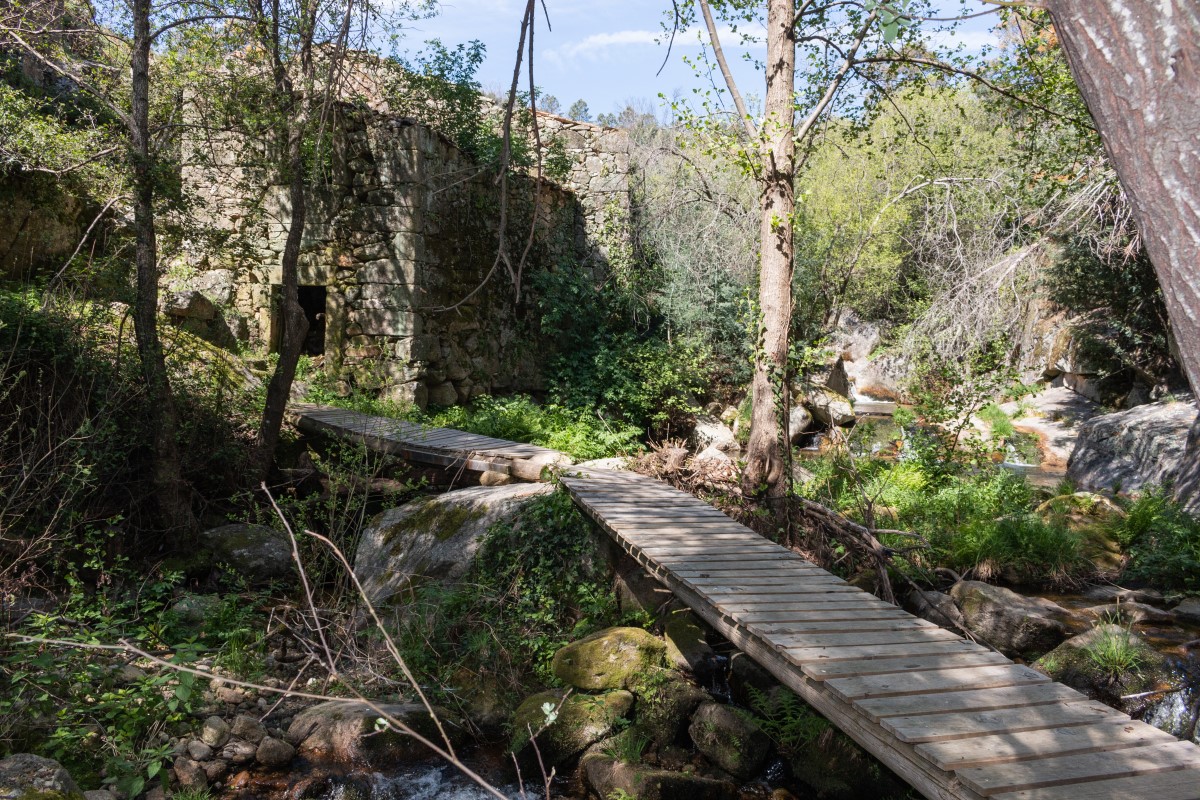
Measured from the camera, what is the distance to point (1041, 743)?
2.58 meters

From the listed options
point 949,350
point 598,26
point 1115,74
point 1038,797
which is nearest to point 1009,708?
point 1038,797

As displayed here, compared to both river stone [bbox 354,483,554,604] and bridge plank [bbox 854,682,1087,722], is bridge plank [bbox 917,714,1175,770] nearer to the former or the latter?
bridge plank [bbox 854,682,1087,722]

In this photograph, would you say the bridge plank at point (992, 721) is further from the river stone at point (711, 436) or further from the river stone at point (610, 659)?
the river stone at point (711, 436)

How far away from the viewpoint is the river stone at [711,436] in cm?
992

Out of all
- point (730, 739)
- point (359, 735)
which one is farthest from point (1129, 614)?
point (359, 735)

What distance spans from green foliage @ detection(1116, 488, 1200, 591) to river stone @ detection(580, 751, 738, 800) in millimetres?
4443

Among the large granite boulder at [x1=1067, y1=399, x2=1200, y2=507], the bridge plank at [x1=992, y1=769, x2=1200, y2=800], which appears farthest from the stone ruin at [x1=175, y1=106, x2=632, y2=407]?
the large granite boulder at [x1=1067, y1=399, x2=1200, y2=507]

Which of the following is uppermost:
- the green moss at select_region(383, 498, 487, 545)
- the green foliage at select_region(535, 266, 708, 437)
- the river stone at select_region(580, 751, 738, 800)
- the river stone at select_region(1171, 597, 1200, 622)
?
the green foliage at select_region(535, 266, 708, 437)

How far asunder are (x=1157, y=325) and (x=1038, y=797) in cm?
1204

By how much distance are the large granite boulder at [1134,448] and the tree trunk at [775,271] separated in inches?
190

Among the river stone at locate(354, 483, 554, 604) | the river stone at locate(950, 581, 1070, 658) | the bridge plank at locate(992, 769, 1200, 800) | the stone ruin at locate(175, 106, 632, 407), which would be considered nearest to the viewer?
the bridge plank at locate(992, 769, 1200, 800)

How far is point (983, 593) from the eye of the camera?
17.8ft

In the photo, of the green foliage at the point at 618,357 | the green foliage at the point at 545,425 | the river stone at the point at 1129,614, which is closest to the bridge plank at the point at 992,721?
the river stone at the point at 1129,614

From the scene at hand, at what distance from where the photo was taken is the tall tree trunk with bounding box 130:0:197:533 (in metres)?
5.71
